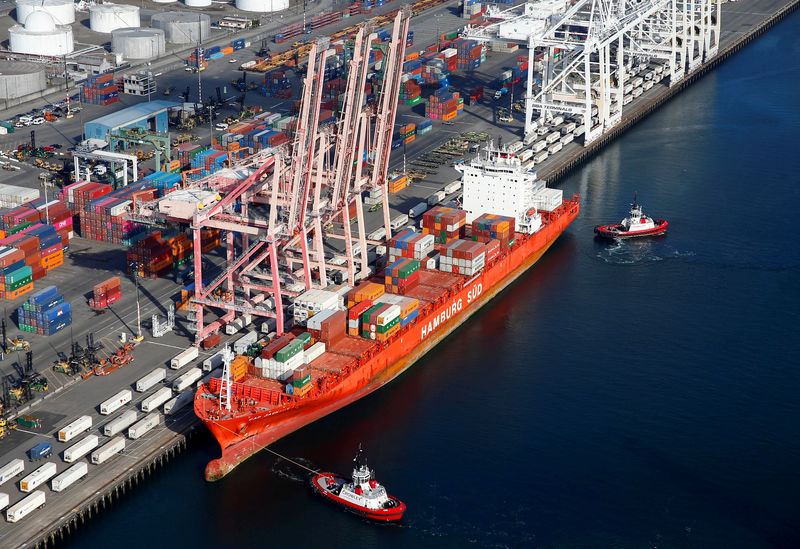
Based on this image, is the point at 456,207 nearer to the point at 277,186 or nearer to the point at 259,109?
the point at 277,186

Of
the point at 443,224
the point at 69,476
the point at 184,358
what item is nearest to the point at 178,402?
the point at 184,358

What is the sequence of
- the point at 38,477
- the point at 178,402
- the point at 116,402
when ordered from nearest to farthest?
1. the point at 38,477
2. the point at 116,402
3. the point at 178,402

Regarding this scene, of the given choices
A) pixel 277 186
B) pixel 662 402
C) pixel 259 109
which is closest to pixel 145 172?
pixel 259 109

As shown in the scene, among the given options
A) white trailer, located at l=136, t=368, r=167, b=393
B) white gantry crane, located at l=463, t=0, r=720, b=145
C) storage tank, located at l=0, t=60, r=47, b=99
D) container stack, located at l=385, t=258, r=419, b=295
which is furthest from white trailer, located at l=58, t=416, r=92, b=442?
storage tank, located at l=0, t=60, r=47, b=99

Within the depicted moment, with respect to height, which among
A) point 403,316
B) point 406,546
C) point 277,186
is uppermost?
point 277,186

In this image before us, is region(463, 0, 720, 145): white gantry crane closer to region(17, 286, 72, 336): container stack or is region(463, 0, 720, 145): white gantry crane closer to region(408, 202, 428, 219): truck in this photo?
region(408, 202, 428, 219): truck

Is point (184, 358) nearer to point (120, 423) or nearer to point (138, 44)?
point (120, 423)
